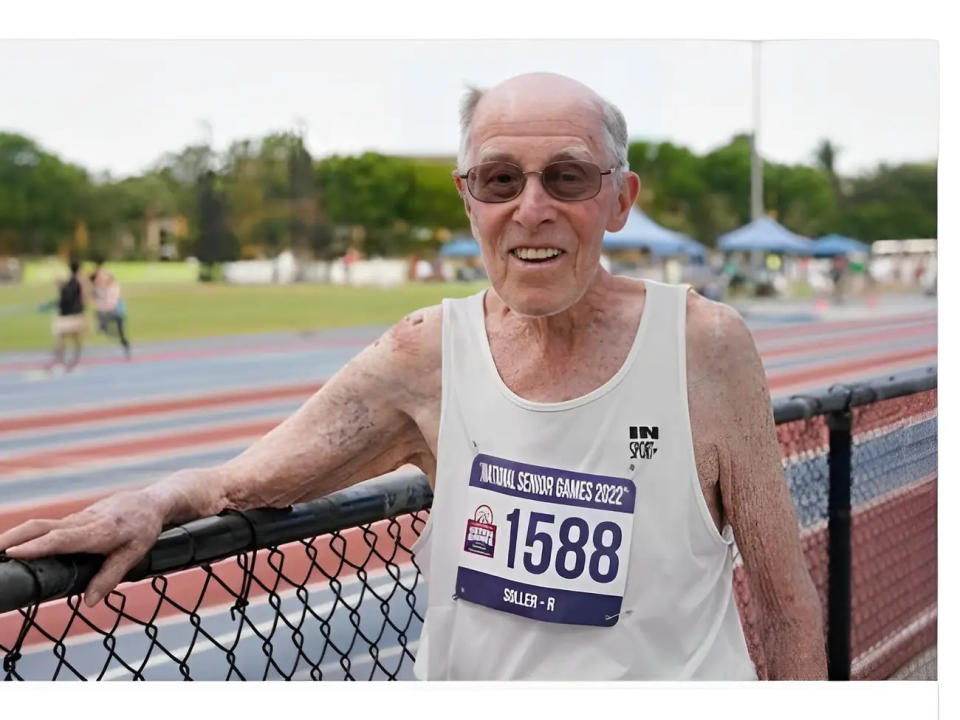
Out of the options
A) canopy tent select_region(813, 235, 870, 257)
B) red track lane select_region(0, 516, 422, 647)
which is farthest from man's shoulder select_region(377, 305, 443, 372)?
canopy tent select_region(813, 235, 870, 257)

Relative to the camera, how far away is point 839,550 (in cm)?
285

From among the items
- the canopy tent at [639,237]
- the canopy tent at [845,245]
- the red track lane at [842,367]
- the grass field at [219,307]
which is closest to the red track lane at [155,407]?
the grass field at [219,307]

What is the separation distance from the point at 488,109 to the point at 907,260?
193 cm

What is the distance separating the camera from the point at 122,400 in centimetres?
1459

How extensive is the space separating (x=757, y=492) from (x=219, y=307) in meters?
9.10

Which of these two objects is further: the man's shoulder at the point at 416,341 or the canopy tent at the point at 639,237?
the canopy tent at the point at 639,237

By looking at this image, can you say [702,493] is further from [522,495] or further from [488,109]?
[488,109]

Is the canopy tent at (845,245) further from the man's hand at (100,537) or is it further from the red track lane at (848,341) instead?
the man's hand at (100,537)

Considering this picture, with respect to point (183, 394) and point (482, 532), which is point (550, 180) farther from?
point (183, 394)

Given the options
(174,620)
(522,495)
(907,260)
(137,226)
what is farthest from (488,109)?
(137,226)

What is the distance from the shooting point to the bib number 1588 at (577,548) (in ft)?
6.16

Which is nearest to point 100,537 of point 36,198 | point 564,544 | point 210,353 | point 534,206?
point 564,544

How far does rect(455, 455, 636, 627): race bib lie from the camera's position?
1.87 m

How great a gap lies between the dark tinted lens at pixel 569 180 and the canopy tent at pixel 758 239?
13565 millimetres
